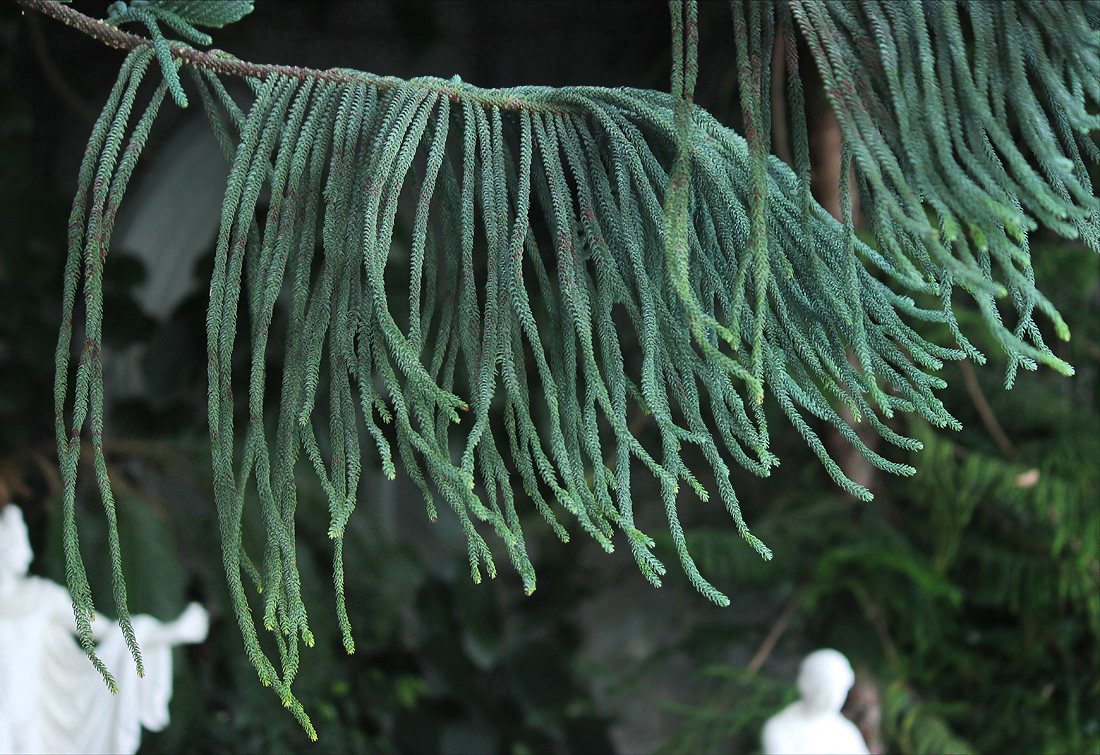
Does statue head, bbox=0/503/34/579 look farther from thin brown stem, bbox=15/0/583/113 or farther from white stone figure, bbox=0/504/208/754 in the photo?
thin brown stem, bbox=15/0/583/113

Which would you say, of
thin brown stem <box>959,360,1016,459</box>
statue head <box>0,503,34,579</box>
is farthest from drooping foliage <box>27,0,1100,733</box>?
thin brown stem <box>959,360,1016,459</box>

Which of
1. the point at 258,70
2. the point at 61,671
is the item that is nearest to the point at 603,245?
the point at 258,70

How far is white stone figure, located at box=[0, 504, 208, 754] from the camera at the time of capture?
3.03 feet

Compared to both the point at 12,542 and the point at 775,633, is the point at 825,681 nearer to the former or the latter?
the point at 775,633

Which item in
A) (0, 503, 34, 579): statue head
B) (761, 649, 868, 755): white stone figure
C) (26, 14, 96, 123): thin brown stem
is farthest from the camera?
(26, 14, 96, 123): thin brown stem

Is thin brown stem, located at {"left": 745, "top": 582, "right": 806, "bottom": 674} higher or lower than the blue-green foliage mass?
lower

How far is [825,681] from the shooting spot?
1019 mm

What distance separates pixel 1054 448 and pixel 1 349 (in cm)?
180

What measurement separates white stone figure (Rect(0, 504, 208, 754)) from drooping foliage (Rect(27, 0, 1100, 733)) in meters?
0.58

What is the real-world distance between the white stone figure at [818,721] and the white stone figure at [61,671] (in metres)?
0.66

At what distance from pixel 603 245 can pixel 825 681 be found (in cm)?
74

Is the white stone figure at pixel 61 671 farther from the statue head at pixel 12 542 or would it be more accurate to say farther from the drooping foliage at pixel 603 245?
the drooping foliage at pixel 603 245

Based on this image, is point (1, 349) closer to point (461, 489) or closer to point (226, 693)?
point (226, 693)

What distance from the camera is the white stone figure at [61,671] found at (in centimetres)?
92
